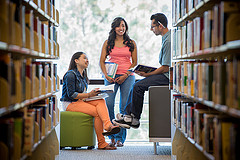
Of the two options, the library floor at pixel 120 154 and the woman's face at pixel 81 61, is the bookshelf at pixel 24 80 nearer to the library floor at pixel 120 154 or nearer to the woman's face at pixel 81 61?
the library floor at pixel 120 154

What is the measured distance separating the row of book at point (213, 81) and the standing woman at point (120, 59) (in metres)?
1.41

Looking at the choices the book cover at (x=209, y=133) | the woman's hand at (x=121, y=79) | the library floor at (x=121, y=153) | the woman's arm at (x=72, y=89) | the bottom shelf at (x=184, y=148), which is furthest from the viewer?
the woman's hand at (x=121, y=79)

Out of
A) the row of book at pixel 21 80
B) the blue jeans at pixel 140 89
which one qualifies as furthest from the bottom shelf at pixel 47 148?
the blue jeans at pixel 140 89

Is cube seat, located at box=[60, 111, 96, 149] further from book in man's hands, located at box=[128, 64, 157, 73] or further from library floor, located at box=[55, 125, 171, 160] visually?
book in man's hands, located at box=[128, 64, 157, 73]

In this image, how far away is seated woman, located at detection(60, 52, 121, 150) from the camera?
3988 mm

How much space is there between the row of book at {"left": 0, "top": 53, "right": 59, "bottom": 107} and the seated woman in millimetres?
1061

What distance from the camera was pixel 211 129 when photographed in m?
2.00

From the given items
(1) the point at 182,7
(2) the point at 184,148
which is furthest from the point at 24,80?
(2) the point at 184,148

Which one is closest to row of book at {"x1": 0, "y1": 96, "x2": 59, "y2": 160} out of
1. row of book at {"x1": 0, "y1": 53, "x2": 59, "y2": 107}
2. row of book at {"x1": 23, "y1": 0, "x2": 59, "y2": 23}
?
row of book at {"x1": 0, "y1": 53, "x2": 59, "y2": 107}

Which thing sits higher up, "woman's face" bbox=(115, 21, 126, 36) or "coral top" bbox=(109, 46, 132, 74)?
"woman's face" bbox=(115, 21, 126, 36)

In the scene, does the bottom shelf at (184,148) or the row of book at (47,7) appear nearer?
the row of book at (47,7)

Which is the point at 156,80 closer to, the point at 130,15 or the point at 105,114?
the point at 105,114

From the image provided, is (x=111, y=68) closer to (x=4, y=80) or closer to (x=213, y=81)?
(x=213, y=81)

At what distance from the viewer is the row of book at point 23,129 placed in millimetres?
1721
